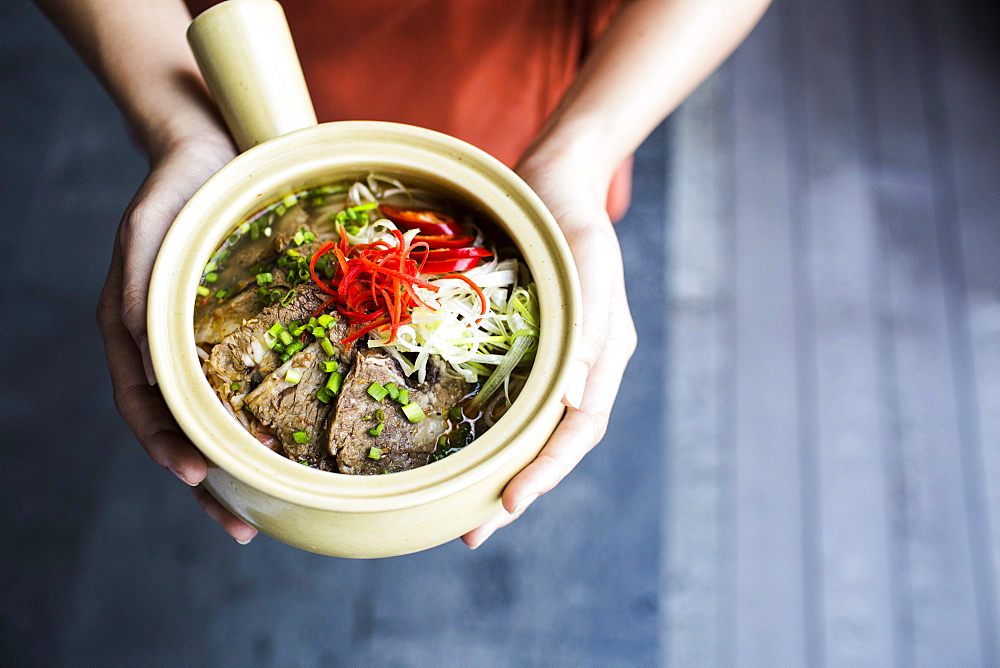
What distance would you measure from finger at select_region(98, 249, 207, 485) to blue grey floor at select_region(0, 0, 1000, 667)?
4.15 ft

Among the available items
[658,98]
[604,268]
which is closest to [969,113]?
[658,98]

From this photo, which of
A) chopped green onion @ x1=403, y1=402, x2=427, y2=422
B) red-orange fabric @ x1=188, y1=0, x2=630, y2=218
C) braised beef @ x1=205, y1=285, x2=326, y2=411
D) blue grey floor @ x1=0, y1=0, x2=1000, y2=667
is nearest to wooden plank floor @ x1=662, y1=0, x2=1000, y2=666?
blue grey floor @ x1=0, y1=0, x2=1000, y2=667

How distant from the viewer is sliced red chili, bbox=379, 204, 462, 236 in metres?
1.12

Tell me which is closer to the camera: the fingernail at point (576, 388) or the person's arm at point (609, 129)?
the fingernail at point (576, 388)

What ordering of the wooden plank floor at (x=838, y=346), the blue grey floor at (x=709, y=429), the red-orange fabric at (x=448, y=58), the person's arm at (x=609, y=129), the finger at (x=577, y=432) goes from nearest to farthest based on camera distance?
1. the finger at (x=577, y=432)
2. the person's arm at (x=609, y=129)
3. the red-orange fabric at (x=448, y=58)
4. the blue grey floor at (x=709, y=429)
5. the wooden plank floor at (x=838, y=346)

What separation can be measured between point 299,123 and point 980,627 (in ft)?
9.27

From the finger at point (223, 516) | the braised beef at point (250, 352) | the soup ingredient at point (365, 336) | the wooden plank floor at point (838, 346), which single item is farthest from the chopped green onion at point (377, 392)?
the wooden plank floor at point (838, 346)

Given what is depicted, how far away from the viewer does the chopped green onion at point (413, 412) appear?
1050 mm

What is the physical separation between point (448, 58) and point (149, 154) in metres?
0.66

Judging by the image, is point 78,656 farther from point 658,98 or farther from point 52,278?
point 658,98

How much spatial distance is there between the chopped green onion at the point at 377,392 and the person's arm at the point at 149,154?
254 mm

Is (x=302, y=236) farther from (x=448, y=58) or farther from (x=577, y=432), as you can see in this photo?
(x=448, y=58)

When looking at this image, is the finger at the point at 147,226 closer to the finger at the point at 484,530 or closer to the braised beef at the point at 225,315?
the braised beef at the point at 225,315

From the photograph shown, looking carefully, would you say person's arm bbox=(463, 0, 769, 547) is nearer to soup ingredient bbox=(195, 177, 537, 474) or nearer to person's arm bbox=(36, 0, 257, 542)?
soup ingredient bbox=(195, 177, 537, 474)
